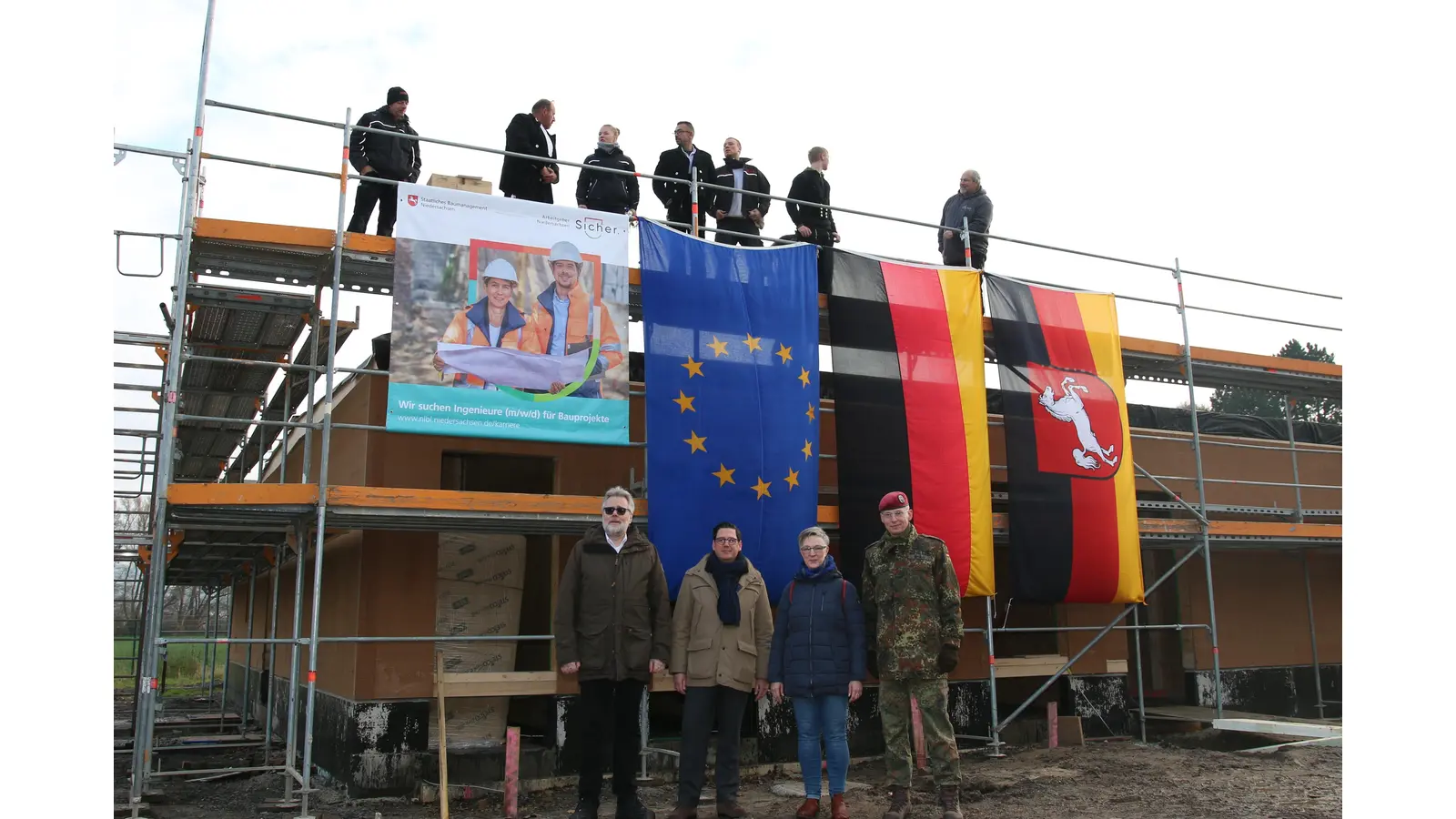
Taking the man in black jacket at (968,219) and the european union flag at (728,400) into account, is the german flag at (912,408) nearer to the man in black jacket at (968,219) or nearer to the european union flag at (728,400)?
the european union flag at (728,400)

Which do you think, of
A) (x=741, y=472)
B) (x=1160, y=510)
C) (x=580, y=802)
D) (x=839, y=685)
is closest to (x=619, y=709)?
(x=580, y=802)

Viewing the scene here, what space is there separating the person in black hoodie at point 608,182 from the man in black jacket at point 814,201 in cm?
178

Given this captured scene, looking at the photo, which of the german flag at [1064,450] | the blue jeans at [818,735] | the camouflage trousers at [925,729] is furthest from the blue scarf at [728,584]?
the german flag at [1064,450]

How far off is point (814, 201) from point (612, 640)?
575 centimetres

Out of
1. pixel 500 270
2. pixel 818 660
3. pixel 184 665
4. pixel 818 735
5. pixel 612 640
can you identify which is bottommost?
pixel 184 665

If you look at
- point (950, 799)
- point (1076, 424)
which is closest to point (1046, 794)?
point (950, 799)

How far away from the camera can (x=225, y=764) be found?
35.8 feet

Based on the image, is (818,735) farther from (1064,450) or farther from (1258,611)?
(1258,611)

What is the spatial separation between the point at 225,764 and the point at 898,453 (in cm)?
729

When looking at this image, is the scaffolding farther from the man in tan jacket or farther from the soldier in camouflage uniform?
the soldier in camouflage uniform

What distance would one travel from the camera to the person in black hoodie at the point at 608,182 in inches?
383

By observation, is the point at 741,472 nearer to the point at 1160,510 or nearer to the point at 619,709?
the point at 619,709

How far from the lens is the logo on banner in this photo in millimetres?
10734

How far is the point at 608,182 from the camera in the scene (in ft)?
32.0
